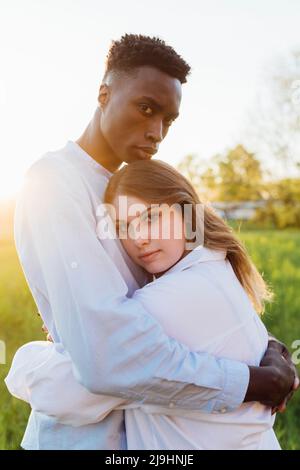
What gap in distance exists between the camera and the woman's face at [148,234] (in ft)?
5.67

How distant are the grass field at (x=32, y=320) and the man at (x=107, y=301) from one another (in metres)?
1.78

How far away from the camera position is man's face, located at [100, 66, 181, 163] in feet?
6.16

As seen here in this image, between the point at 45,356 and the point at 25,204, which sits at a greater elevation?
the point at 25,204

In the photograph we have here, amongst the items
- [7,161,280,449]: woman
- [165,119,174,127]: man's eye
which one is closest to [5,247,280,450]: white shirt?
[7,161,280,449]: woman

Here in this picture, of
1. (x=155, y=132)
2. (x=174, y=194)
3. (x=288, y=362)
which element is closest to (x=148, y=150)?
(x=155, y=132)

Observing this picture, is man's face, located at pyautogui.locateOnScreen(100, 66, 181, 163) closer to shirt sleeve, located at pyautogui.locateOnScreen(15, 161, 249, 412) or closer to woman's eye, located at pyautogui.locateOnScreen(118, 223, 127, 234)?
woman's eye, located at pyautogui.locateOnScreen(118, 223, 127, 234)

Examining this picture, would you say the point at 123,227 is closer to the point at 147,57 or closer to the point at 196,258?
the point at 196,258

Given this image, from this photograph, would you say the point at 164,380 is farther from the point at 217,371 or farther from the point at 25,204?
the point at 25,204

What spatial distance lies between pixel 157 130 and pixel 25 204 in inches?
19.8

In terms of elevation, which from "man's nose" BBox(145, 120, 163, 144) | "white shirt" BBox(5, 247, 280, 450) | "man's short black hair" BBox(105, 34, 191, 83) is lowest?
"white shirt" BBox(5, 247, 280, 450)

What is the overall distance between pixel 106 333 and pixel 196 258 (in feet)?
1.13

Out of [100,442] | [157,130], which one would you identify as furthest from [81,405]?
[157,130]

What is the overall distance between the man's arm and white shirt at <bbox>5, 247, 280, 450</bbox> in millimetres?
65

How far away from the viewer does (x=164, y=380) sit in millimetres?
1462
